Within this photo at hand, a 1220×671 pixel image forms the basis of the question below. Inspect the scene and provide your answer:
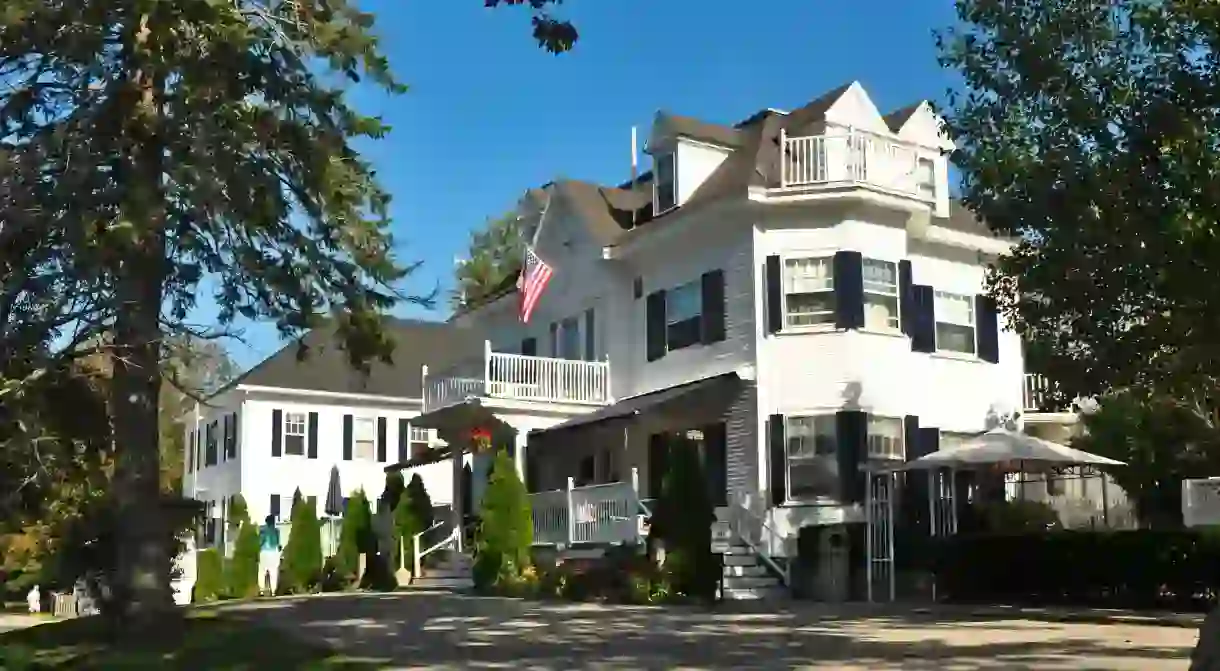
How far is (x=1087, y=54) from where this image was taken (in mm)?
13117

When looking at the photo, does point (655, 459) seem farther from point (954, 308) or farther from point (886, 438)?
point (954, 308)

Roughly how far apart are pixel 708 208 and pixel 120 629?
1378cm

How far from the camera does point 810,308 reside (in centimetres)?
2402

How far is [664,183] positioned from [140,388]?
1542 centimetres

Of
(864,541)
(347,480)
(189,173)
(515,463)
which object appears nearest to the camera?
(189,173)

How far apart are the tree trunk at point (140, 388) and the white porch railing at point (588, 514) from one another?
10.7 m

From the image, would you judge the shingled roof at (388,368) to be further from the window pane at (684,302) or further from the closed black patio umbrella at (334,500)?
the window pane at (684,302)

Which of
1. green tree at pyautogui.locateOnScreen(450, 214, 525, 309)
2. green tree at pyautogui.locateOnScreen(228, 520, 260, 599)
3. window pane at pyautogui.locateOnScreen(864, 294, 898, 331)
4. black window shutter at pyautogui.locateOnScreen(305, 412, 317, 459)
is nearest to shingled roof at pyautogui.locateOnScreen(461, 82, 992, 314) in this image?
window pane at pyautogui.locateOnScreen(864, 294, 898, 331)

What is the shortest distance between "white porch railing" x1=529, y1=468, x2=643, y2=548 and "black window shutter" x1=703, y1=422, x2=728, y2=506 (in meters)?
1.57

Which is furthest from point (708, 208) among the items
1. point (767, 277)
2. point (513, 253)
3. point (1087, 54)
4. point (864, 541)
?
point (513, 253)

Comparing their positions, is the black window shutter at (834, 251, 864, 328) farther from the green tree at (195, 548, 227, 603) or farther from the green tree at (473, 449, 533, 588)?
the green tree at (195, 548, 227, 603)

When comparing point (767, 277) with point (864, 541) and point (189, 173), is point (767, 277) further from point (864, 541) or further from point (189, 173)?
point (189, 173)

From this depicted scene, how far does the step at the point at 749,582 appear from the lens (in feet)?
73.7

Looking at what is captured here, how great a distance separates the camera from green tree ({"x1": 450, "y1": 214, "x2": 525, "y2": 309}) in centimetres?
5691
